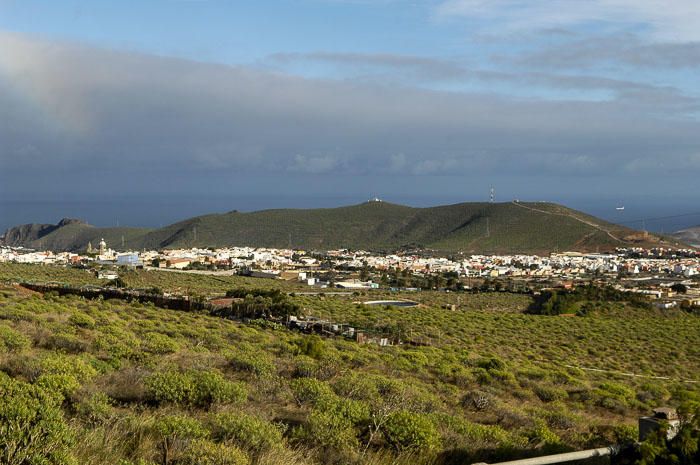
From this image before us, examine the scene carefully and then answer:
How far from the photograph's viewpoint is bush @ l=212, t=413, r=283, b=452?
5500 millimetres

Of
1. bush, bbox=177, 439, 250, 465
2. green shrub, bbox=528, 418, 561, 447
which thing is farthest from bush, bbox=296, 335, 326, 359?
bush, bbox=177, 439, 250, 465

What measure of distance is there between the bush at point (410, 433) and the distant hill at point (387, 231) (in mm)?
94239

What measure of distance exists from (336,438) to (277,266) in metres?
63.6

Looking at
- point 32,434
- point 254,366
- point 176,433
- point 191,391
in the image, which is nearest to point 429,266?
point 254,366

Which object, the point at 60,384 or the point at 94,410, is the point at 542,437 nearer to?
the point at 94,410

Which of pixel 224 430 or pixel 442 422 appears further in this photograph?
pixel 442 422

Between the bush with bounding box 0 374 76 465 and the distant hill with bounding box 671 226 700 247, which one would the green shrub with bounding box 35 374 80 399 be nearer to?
the bush with bounding box 0 374 76 465

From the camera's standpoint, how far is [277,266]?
227ft

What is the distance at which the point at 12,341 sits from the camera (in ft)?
31.7

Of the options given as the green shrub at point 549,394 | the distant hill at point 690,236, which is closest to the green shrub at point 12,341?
the green shrub at point 549,394

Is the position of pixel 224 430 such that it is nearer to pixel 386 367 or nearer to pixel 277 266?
pixel 386 367

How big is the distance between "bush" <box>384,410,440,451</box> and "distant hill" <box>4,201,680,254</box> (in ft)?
309

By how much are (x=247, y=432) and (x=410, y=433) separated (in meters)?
1.51

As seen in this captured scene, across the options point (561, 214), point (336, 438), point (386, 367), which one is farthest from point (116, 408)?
point (561, 214)
